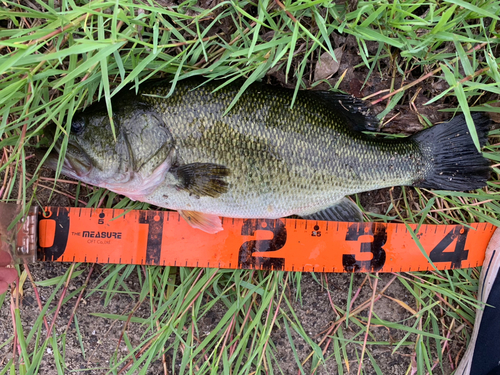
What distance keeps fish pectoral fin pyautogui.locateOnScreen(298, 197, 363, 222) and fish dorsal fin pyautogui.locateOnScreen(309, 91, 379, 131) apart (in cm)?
58

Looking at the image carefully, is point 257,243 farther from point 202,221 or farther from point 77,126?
point 77,126

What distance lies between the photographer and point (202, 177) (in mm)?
2096

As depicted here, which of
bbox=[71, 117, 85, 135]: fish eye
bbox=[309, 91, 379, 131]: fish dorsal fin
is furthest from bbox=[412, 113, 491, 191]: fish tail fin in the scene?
bbox=[71, 117, 85, 135]: fish eye

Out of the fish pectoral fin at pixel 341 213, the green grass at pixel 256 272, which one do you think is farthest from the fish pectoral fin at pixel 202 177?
the fish pectoral fin at pixel 341 213

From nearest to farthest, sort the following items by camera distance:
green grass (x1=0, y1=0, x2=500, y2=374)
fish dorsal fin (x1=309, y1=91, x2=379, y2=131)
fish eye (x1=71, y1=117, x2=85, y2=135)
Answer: fish eye (x1=71, y1=117, x2=85, y2=135)
green grass (x1=0, y1=0, x2=500, y2=374)
fish dorsal fin (x1=309, y1=91, x2=379, y2=131)

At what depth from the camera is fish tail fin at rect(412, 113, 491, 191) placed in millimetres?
2383

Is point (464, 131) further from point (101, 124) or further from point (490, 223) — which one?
point (101, 124)

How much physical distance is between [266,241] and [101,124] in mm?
1441

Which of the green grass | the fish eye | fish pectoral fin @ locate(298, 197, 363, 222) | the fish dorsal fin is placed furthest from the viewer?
fish pectoral fin @ locate(298, 197, 363, 222)

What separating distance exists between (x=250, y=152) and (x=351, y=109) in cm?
87

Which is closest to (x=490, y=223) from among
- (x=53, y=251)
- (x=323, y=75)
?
(x=323, y=75)

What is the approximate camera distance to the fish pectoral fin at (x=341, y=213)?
2467 mm

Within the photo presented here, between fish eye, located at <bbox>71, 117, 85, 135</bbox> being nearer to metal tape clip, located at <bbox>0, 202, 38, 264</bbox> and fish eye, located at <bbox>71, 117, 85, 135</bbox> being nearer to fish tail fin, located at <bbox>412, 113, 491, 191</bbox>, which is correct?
metal tape clip, located at <bbox>0, 202, 38, 264</bbox>

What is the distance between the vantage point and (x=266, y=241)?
2484mm
